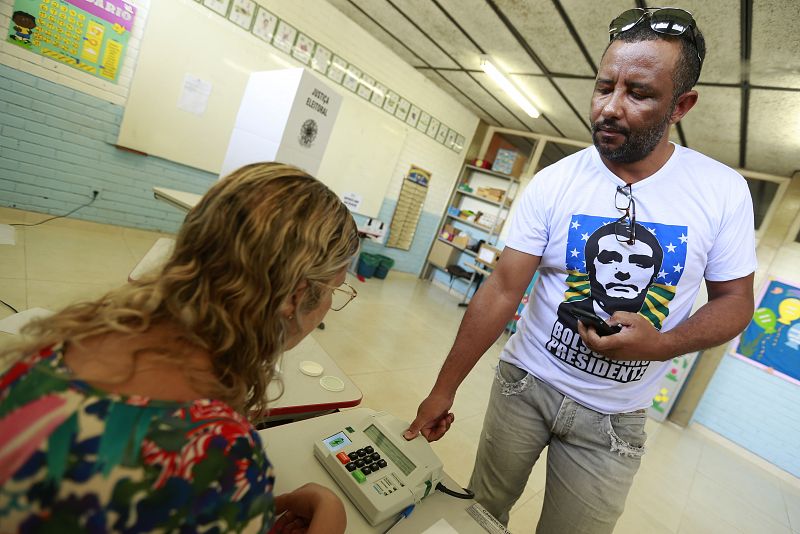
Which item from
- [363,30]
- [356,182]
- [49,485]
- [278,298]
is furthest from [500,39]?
[49,485]

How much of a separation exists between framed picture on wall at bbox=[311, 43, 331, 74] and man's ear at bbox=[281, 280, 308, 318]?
178 inches

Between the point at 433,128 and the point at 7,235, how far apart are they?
5.12 m

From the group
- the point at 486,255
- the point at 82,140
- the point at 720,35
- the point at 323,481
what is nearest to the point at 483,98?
the point at 486,255

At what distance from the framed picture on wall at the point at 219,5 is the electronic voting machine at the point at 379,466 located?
4200mm

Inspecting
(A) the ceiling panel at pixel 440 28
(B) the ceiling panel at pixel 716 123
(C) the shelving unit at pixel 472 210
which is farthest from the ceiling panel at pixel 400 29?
(B) the ceiling panel at pixel 716 123

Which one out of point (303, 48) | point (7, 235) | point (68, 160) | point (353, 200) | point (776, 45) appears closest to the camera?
point (776, 45)

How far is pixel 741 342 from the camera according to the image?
411 centimetres

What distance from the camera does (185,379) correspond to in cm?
49

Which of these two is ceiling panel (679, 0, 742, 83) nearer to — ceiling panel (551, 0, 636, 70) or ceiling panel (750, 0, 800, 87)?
ceiling panel (750, 0, 800, 87)

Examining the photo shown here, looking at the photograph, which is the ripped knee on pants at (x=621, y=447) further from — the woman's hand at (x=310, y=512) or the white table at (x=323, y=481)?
the woman's hand at (x=310, y=512)

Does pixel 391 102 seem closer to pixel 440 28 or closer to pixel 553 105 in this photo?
pixel 440 28

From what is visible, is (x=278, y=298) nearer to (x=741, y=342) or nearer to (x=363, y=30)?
(x=363, y=30)

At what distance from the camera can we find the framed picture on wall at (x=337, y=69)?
4.53 m

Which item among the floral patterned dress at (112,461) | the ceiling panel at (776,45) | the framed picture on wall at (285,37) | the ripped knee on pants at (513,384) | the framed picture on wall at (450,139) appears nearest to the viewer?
the floral patterned dress at (112,461)
